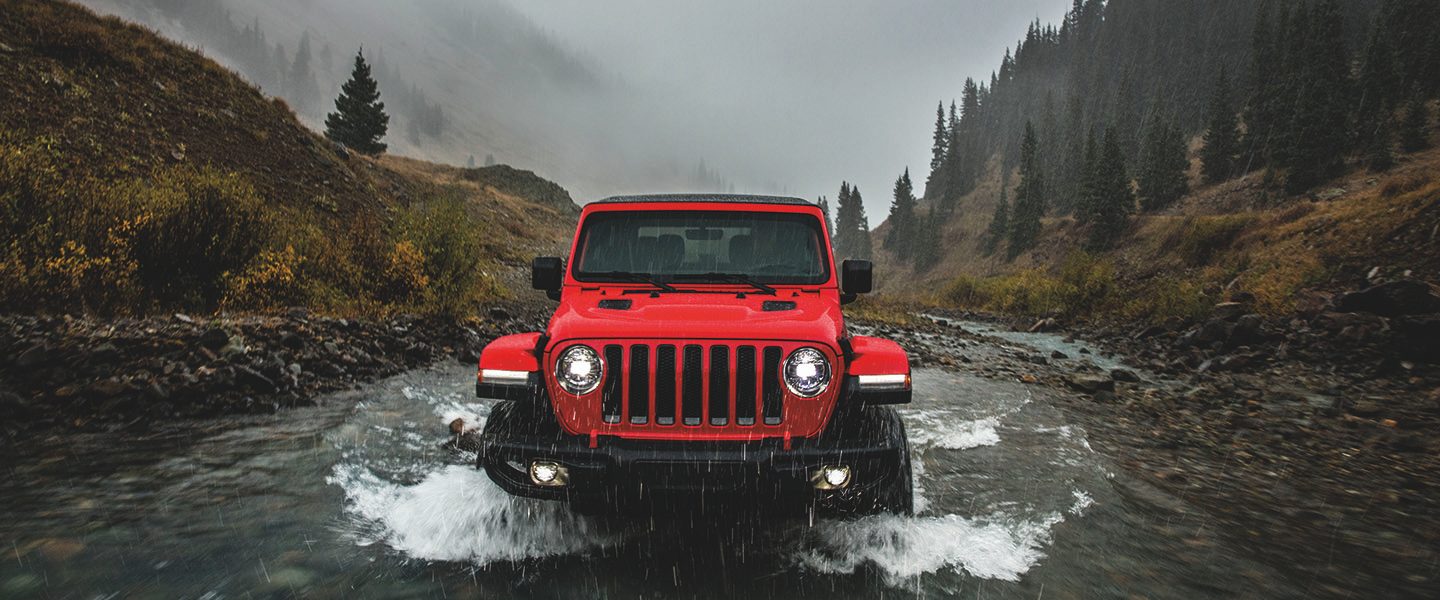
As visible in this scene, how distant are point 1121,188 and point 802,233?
186 feet

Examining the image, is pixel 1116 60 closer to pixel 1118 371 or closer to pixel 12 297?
pixel 1118 371

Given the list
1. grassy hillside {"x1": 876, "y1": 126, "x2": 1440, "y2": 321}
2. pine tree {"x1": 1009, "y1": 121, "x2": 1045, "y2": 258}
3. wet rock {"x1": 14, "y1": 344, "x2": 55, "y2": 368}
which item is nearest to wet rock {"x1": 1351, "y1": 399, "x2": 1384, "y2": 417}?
grassy hillside {"x1": 876, "y1": 126, "x2": 1440, "y2": 321}

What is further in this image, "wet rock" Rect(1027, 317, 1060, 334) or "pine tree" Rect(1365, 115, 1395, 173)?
"pine tree" Rect(1365, 115, 1395, 173)

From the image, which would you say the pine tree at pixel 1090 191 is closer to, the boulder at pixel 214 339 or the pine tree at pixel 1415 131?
the pine tree at pixel 1415 131

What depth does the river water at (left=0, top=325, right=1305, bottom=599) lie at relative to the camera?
309cm

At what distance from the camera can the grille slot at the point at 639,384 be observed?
10.0 ft

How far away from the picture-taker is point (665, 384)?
305 cm

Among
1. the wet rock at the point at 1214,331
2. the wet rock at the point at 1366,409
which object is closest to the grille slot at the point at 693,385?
the wet rock at the point at 1366,409

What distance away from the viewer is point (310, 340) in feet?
26.4

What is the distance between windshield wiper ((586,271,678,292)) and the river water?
154cm

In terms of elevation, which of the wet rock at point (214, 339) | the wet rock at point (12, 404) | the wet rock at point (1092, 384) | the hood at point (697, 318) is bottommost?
the wet rock at point (1092, 384)

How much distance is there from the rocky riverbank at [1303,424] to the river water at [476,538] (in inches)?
23.1

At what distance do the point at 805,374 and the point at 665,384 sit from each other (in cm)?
74

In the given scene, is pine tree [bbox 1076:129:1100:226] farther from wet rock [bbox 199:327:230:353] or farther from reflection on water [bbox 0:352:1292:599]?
wet rock [bbox 199:327:230:353]
